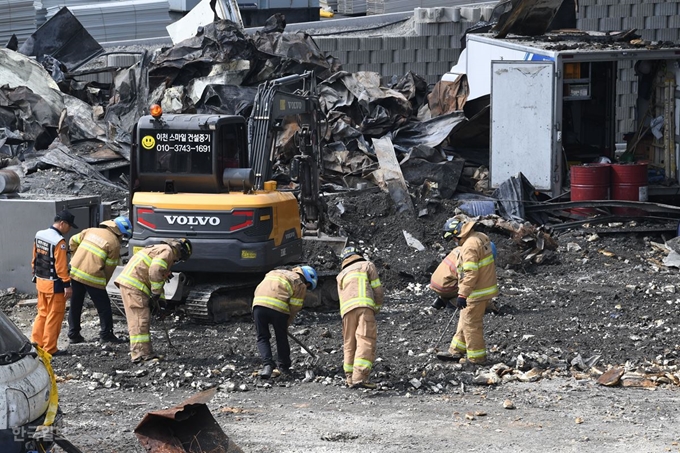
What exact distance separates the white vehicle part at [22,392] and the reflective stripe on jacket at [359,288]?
401 cm

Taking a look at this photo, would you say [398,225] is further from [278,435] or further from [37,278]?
[278,435]

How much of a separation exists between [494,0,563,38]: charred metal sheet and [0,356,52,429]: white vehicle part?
14.3 metres

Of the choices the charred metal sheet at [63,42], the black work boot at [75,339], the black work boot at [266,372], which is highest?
the charred metal sheet at [63,42]

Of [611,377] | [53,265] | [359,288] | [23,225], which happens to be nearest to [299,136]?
[23,225]

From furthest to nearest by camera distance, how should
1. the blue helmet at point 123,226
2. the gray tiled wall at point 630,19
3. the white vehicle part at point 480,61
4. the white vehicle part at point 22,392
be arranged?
the gray tiled wall at point 630,19
the white vehicle part at point 480,61
the blue helmet at point 123,226
the white vehicle part at point 22,392

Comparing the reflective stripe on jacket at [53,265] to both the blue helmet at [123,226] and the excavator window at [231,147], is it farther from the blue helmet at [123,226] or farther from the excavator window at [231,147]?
the excavator window at [231,147]

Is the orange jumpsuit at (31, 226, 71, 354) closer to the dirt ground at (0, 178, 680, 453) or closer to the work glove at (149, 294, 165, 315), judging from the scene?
the dirt ground at (0, 178, 680, 453)

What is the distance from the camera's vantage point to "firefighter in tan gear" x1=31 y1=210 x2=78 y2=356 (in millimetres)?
11250

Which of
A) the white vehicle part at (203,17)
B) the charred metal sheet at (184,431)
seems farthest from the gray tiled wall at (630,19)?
the charred metal sheet at (184,431)

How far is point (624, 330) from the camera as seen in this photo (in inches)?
467

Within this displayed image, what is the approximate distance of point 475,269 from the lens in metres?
10.8

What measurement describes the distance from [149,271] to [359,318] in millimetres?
2361

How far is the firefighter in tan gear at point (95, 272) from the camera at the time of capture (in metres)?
11.6

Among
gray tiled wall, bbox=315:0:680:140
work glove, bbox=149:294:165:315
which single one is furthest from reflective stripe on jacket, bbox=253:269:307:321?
gray tiled wall, bbox=315:0:680:140
